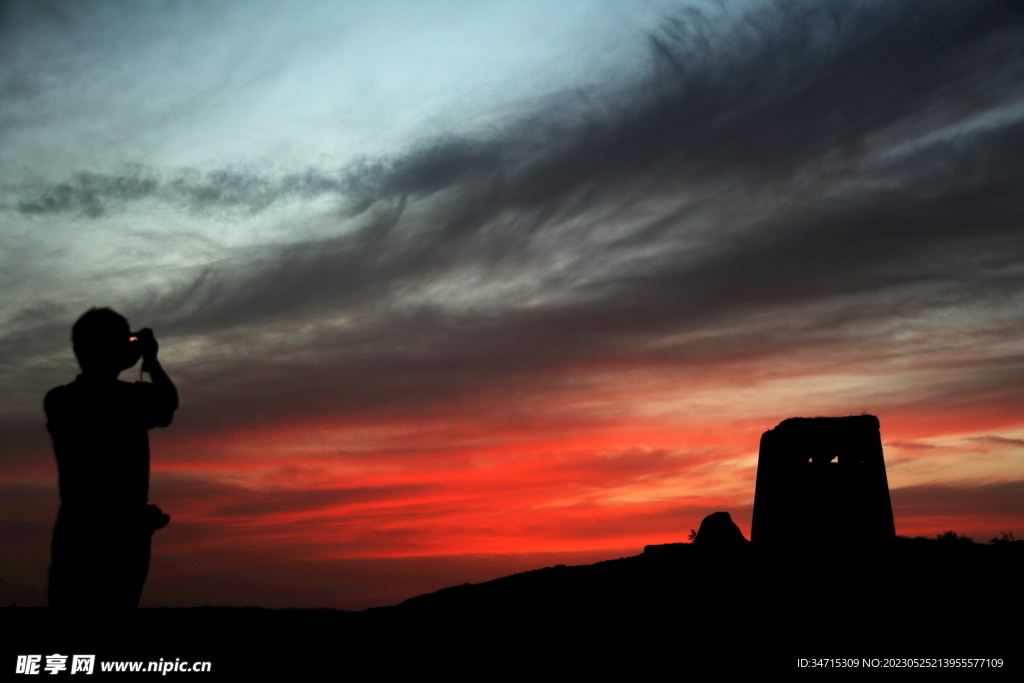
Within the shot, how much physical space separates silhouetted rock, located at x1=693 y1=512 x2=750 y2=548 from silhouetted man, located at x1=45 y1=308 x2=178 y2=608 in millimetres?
12002

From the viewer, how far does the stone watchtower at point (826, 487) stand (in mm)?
13906

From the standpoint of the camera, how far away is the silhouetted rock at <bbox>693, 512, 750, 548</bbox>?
48.2ft

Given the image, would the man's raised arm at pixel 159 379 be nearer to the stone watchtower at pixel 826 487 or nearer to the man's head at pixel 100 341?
the man's head at pixel 100 341

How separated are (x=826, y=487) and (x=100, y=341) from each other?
42.6ft

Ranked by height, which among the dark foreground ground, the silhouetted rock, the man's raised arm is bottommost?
the dark foreground ground

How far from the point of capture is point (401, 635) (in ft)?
34.2

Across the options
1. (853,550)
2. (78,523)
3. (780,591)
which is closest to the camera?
Answer: (78,523)

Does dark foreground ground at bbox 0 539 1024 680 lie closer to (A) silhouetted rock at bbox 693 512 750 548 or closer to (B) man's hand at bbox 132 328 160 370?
(A) silhouetted rock at bbox 693 512 750 548

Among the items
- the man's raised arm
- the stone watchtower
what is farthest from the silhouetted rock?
the man's raised arm

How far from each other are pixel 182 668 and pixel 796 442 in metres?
11.7

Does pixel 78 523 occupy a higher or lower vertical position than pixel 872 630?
higher

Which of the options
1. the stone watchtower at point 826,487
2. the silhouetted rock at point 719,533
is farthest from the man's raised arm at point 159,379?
the stone watchtower at point 826,487

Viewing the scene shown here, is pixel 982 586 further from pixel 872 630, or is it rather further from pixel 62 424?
pixel 62 424

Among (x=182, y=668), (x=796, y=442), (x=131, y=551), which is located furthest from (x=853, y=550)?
(x=131, y=551)
